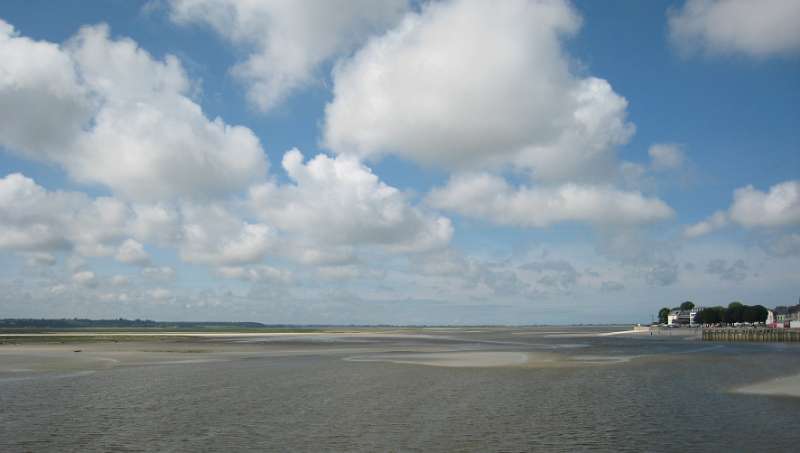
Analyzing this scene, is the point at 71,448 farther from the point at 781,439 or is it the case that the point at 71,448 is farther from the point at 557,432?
the point at 781,439

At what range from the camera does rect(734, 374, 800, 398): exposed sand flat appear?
30.1 m

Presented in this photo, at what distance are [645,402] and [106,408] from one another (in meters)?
24.2

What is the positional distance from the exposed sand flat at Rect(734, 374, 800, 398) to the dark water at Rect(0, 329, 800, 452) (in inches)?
43.7

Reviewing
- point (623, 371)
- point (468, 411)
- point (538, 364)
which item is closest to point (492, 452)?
point (468, 411)

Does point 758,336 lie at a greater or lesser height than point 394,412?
lesser

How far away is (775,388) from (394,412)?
22.1m

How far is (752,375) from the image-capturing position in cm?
3947

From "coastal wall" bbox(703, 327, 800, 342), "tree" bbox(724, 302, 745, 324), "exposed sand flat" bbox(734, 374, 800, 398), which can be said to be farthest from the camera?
"tree" bbox(724, 302, 745, 324)

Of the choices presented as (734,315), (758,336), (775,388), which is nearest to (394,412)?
(775,388)

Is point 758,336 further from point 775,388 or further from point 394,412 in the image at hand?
point 394,412

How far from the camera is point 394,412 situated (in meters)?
24.6

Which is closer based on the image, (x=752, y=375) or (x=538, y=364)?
(x=752, y=375)

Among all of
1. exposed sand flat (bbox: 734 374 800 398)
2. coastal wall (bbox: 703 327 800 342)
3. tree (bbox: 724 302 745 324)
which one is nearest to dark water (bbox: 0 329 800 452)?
exposed sand flat (bbox: 734 374 800 398)

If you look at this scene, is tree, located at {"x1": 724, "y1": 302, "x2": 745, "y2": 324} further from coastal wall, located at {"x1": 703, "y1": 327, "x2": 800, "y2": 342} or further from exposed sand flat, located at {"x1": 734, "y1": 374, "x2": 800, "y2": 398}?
exposed sand flat, located at {"x1": 734, "y1": 374, "x2": 800, "y2": 398}
